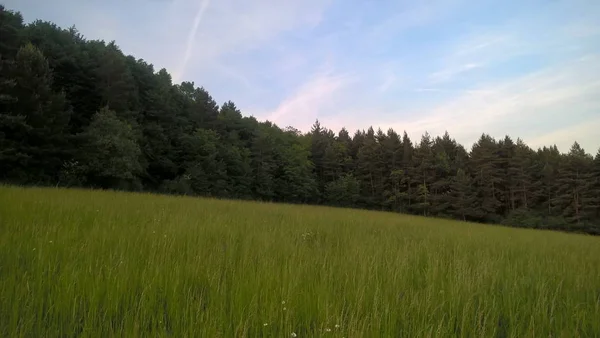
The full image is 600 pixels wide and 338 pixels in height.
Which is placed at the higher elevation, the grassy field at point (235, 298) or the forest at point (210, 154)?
the forest at point (210, 154)

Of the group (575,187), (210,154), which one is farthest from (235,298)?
(575,187)

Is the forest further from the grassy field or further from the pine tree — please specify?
the grassy field

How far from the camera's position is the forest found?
745 inches

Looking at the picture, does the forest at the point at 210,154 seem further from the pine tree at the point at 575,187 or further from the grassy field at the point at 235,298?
the grassy field at the point at 235,298

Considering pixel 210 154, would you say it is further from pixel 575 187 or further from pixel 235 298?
pixel 575 187

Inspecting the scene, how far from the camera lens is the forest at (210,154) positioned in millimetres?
18922

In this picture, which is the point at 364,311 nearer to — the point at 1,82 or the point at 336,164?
the point at 1,82

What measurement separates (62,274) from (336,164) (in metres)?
55.5

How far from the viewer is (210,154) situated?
35.0 meters

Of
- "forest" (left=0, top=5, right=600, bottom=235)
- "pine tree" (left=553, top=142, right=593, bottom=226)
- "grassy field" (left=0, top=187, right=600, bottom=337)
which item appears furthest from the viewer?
"pine tree" (left=553, top=142, right=593, bottom=226)

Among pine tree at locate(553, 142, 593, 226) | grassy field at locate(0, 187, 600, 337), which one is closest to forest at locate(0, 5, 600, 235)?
pine tree at locate(553, 142, 593, 226)

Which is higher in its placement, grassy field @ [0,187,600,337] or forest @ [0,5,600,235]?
forest @ [0,5,600,235]

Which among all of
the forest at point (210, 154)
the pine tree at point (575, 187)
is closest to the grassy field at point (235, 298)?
the forest at point (210, 154)

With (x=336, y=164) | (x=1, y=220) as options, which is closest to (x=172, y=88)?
(x=336, y=164)
